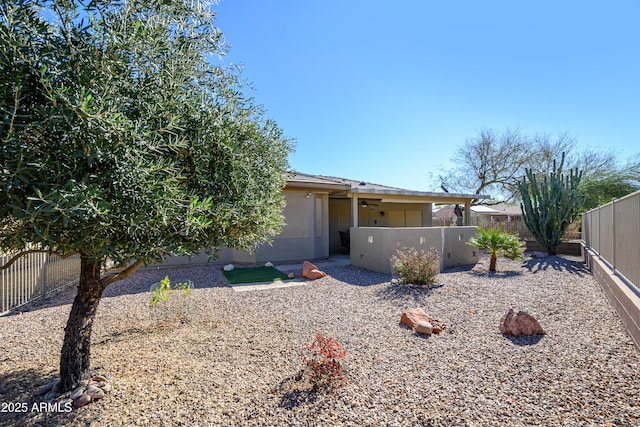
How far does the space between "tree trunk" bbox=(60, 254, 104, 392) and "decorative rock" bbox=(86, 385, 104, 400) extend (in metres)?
0.17

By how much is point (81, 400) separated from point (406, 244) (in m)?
8.56

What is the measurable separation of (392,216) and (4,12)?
1680 centimetres

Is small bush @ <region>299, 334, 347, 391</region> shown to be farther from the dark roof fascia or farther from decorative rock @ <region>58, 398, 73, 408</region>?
the dark roof fascia

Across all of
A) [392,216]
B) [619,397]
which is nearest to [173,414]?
[619,397]

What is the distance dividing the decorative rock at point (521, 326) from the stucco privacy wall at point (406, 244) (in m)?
4.97

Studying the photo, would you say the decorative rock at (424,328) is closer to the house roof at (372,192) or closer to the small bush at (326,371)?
the small bush at (326,371)

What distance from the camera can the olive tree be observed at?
211 cm

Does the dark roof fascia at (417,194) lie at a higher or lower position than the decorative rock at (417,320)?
higher

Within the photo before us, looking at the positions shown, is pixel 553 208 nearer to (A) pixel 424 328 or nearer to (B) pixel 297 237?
(B) pixel 297 237

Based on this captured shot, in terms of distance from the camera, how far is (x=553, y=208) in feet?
42.2

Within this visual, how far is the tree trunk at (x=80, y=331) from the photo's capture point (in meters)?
3.24

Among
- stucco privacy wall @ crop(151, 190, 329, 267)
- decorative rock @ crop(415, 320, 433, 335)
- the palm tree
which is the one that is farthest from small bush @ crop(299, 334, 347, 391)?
the palm tree

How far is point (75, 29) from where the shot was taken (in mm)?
2475

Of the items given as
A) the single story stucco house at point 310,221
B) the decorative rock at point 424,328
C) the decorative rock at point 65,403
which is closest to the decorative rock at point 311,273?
the single story stucco house at point 310,221
